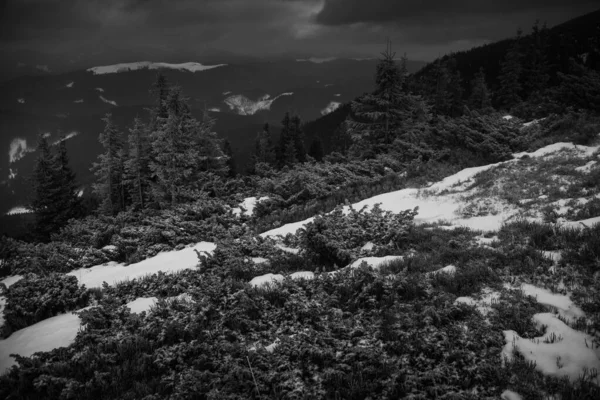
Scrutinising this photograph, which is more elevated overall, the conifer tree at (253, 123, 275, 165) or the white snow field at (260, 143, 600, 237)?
the conifer tree at (253, 123, 275, 165)

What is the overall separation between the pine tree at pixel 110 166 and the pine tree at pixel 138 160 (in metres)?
2.34

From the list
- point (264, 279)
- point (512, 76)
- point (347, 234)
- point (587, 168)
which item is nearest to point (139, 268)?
point (264, 279)

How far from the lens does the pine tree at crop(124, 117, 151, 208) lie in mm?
28562

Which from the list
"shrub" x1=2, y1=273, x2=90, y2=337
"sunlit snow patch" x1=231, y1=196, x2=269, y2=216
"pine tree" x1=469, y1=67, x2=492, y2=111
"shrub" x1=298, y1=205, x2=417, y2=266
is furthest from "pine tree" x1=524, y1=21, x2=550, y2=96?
"shrub" x1=2, y1=273, x2=90, y2=337

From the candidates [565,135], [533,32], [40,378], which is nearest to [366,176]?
[565,135]

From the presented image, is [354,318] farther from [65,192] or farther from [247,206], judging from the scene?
[65,192]

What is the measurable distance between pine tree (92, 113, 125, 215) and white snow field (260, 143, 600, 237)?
2794cm

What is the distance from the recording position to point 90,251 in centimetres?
1036

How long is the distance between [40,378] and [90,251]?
7.42m

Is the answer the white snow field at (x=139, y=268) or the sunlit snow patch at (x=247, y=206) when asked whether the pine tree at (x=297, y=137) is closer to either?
the sunlit snow patch at (x=247, y=206)

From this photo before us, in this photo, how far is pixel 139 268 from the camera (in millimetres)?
8805

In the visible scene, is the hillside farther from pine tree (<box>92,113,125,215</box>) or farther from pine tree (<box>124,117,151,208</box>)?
pine tree (<box>92,113,125,215</box>)

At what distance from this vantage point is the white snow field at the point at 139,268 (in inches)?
322

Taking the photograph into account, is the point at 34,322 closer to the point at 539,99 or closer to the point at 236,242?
the point at 236,242
